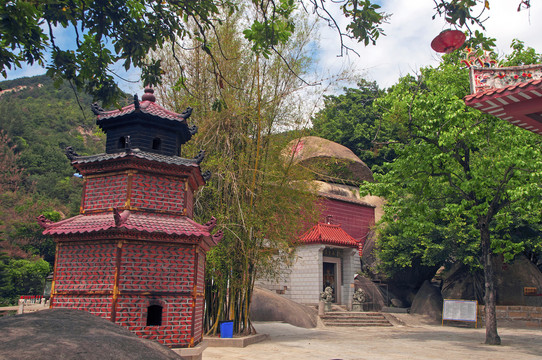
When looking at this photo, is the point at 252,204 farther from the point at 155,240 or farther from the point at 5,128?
the point at 5,128

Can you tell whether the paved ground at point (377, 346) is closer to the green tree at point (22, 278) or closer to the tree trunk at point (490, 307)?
the tree trunk at point (490, 307)

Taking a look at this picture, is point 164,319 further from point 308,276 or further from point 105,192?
point 308,276

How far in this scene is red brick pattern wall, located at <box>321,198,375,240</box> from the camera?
76.5 feet

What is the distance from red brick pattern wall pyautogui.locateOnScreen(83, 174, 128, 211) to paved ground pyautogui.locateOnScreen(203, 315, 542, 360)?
152 inches

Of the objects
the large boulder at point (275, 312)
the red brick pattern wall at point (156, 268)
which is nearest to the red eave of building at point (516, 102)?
the red brick pattern wall at point (156, 268)

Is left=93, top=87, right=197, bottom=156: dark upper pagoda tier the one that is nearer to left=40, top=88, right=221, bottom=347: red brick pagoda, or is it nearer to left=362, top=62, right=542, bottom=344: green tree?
left=40, top=88, right=221, bottom=347: red brick pagoda

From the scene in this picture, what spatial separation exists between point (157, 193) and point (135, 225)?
1086 millimetres

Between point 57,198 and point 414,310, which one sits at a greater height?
point 57,198

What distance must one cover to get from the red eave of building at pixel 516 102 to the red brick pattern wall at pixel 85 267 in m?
7.49

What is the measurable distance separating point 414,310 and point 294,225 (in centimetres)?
1045

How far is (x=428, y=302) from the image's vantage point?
65.0 feet

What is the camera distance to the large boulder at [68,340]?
9.09 ft

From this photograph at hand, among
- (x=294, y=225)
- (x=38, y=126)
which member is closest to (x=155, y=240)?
(x=294, y=225)

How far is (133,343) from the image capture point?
3.24 metres
